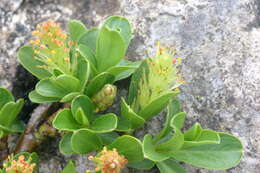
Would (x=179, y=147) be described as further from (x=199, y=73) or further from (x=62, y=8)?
(x=62, y=8)

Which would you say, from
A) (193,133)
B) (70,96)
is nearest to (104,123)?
(70,96)

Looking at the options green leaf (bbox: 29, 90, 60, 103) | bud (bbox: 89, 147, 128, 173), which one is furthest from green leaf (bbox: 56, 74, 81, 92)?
bud (bbox: 89, 147, 128, 173)

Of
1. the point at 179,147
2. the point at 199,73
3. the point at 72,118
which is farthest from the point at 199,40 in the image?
the point at 72,118

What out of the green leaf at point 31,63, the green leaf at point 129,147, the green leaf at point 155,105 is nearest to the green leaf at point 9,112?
the green leaf at point 31,63

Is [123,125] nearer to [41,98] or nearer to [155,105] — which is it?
[155,105]

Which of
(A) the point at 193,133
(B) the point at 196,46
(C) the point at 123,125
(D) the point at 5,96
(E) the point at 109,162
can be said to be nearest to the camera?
(E) the point at 109,162

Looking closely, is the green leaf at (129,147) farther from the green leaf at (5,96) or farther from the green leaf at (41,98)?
the green leaf at (5,96)
